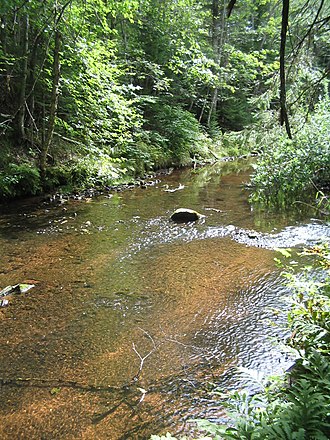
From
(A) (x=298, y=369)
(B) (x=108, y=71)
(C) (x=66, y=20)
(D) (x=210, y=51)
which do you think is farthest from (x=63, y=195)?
(D) (x=210, y=51)

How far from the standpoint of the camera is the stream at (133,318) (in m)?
2.61

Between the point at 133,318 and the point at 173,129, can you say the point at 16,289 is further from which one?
the point at 173,129

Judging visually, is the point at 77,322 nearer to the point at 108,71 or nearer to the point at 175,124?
the point at 108,71

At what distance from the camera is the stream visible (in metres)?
2.61

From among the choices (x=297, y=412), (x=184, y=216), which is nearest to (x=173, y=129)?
(x=184, y=216)

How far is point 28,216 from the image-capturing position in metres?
7.49

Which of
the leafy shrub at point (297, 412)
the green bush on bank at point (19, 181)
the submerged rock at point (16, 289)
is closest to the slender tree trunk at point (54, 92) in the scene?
the green bush on bank at point (19, 181)

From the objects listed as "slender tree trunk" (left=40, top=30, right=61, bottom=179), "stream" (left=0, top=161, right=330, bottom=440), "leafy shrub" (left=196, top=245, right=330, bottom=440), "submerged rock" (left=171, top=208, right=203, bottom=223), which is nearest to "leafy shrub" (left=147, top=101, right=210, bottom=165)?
"slender tree trunk" (left=40, top=30, right=61, bottom=179)

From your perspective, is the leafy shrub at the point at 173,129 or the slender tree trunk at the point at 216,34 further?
the slender tree trunk at the point at 216,34

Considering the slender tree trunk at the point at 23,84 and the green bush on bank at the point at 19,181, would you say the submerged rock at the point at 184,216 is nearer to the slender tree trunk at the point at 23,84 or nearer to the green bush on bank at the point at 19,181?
the green bush on bank at the point at 19,181

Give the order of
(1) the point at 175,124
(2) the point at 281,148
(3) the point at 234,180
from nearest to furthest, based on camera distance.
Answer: (2) the point at 281,148
(3) the point at 234,180
(1) the point at 175,124

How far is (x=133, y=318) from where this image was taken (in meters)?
3.87

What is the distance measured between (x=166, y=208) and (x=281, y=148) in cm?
319

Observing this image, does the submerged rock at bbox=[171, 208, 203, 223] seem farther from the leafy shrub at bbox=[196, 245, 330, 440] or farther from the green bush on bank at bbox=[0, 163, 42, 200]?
the leafy shrub at bbox=[196, 245, 330, 440]
